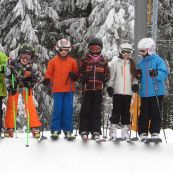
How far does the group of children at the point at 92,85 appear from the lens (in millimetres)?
8422

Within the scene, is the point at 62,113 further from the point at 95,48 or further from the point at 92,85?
the point at 95,48

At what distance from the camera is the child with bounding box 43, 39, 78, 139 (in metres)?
8.52

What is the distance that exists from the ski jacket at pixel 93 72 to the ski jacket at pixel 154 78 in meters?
0.72

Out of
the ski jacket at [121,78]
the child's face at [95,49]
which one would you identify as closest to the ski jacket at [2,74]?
the child's face at [95,49]

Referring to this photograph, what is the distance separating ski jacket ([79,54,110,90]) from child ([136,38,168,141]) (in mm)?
654

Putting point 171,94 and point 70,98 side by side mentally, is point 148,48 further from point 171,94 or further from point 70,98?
point 171,94

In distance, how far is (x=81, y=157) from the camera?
7707 mm

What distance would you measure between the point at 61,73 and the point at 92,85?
605 millimetres

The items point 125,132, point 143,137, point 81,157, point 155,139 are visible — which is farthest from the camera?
point 125,132

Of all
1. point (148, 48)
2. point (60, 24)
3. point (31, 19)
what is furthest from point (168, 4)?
point (148, 48)

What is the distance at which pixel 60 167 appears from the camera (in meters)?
7.33

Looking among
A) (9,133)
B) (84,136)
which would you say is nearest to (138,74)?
(84,136)

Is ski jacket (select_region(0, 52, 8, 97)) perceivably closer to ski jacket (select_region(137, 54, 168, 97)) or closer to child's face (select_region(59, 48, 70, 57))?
child's face (select_region(59, 48, 70, 57))

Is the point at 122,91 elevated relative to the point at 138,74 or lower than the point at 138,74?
lower
